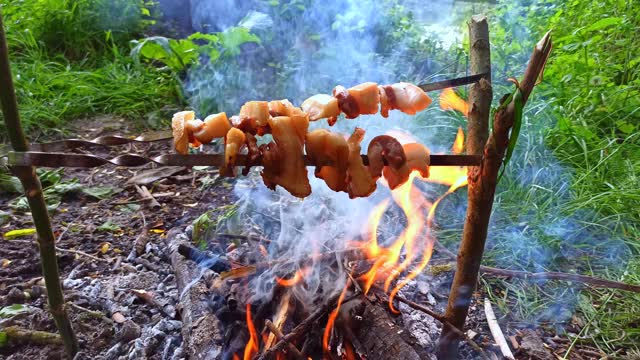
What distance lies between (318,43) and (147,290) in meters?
Answer: 5.19

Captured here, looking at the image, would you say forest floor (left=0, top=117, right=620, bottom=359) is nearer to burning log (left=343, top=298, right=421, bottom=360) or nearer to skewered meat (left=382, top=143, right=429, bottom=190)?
burning log (left=343, top=298, right=421, bottom=360)

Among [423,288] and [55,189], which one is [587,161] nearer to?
[423,288]

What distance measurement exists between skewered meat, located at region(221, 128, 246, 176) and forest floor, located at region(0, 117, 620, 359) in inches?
57.8

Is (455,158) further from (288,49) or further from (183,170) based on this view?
(288,49)

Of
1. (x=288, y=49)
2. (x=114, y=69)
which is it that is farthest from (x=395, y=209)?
(x=114, y=69)

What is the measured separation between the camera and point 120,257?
138 inches

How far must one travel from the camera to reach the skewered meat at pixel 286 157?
1.63 meters

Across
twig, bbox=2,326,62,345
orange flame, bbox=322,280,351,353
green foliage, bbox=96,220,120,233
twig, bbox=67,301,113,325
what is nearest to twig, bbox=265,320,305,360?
orange flame, bbox=322,280,351,353

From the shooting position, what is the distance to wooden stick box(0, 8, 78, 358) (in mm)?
1740

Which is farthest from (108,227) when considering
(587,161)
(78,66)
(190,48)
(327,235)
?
(587,161)

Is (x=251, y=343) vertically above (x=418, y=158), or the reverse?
(x=418, y=158)

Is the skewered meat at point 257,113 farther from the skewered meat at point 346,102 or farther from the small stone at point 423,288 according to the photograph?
the small stone at point 423,288

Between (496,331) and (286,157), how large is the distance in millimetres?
2023

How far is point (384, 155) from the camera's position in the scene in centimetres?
175
